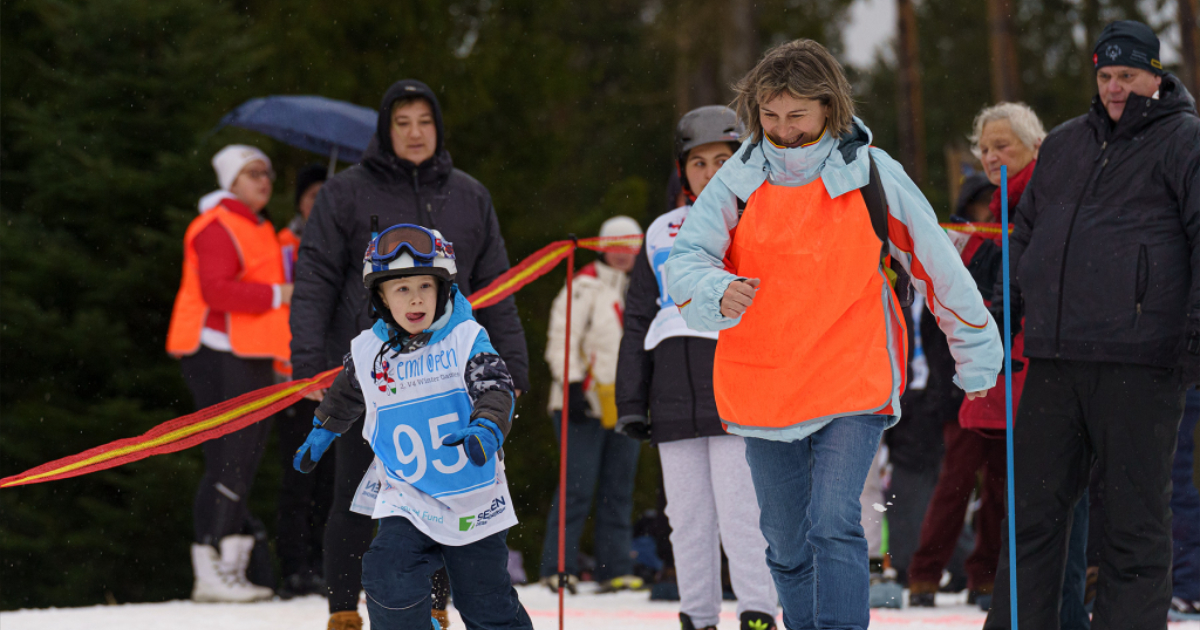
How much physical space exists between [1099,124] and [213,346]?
177 inches

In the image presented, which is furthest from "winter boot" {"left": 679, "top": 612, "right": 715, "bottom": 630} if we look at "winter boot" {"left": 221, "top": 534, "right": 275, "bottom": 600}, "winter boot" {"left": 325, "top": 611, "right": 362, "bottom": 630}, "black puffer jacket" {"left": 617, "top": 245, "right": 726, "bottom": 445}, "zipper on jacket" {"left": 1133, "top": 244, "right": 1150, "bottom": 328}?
"winter boot" {"left": 221, "top": 534, "right": 275, "bottom": 600}

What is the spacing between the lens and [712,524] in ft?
16.7

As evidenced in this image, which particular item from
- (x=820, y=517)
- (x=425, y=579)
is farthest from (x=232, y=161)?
(x=820, y=517)

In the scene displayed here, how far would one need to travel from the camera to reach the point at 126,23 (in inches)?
410

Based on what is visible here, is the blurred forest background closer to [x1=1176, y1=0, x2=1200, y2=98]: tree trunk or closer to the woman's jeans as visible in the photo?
the woman's jeans

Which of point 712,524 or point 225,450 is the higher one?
point 225,450

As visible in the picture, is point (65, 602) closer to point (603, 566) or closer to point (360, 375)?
point (603, 566)

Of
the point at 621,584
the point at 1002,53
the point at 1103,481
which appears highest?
the point at 1002,53

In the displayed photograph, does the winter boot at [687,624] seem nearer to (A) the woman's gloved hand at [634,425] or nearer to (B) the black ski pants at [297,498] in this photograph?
(A) the woman's gloved hand at [634,425]

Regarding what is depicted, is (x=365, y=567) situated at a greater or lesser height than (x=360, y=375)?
lesser

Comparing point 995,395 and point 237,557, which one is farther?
point 237,557

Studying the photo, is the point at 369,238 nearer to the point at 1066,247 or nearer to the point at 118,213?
the point at 1066,247

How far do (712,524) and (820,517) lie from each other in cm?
130

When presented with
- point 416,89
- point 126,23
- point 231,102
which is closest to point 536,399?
point 231,102
